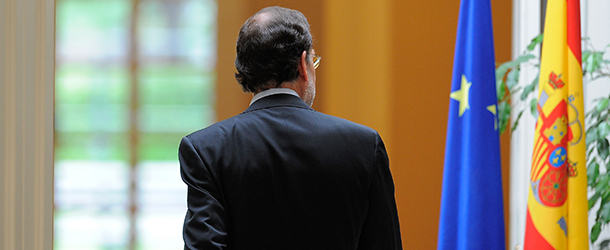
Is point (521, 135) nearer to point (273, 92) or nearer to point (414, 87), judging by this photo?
point (414, 87)

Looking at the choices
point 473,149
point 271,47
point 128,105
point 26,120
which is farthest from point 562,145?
point 128,105

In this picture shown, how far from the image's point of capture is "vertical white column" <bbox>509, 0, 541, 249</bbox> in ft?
9.92

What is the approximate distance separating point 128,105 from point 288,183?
2823 mm

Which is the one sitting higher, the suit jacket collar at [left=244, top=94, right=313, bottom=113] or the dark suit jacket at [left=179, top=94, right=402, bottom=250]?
the suit jacket collar at [left=244, top=94, right=313, bottom=113]

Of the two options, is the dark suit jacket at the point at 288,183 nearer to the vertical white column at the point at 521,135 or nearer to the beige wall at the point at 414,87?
the vertical white column at the point at 521,135

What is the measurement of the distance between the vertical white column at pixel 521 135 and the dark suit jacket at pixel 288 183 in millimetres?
2089

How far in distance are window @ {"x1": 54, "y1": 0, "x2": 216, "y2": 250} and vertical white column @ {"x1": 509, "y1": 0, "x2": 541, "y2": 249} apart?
186 cm

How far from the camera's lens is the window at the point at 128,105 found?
3684 mm

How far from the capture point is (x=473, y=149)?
237cm

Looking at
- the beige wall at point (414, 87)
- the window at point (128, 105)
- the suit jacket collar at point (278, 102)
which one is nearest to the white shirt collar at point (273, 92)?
the suit jacket collar at point (278, 102)

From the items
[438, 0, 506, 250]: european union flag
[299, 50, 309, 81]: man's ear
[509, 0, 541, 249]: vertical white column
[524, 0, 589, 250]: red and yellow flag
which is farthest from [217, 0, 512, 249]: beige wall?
[299, 50, 309, 81]: man's ear

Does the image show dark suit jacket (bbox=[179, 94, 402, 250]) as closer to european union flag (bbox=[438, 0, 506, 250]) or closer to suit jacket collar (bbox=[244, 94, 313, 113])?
suit jacket collar (bbox=[244, 94, 313, 113])

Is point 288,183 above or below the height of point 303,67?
below

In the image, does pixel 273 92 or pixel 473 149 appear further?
pixel 473 149
